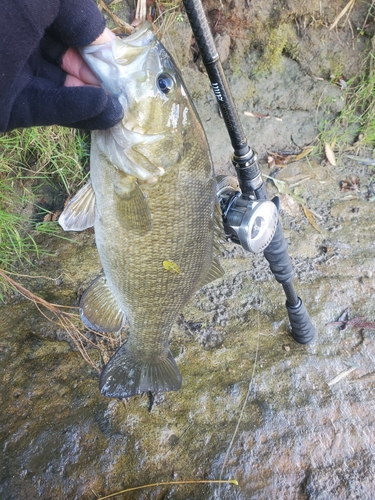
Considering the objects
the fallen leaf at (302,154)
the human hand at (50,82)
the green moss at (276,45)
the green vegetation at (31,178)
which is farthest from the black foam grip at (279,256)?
the green moss at (276,45)

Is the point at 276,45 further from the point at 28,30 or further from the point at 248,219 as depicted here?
the point at 28,30

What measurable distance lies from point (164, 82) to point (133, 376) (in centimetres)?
131

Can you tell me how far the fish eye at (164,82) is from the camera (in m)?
1.58

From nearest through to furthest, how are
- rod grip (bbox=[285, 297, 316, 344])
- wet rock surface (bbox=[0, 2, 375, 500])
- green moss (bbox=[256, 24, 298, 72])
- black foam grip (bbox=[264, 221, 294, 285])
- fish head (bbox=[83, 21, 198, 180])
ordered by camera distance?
fish head (bbox=[83, 21, 198, 180]) < wet rock surface (bbox=[0, 2, 375, 500]) < black foam grip (bbox=[264, 221, 294, 285]) < rod grip (bbox=[285, 297, 316, 344]) < green moss (bbox=[256, 24, 298, 72])

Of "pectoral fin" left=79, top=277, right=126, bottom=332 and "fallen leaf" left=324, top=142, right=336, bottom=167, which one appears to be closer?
"pectoral fin" left=79, top=277, right=126, bottom=332

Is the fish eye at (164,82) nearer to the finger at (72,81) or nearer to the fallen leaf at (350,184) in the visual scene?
the finger at (72,81)

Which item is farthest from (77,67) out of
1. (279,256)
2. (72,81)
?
(279,256)

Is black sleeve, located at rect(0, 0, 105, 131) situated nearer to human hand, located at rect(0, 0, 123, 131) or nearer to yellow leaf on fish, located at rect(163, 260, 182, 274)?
human hand, located at rect(0, 0, 123, 131)

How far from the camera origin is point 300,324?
2.45 metres

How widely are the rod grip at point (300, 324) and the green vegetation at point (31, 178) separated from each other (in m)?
1.77

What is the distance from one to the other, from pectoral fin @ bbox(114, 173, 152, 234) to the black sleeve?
18.2 inches

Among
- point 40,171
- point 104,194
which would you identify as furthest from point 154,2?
point 104,194

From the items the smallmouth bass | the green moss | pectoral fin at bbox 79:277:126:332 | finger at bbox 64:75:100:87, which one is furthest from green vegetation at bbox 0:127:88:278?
the green moss

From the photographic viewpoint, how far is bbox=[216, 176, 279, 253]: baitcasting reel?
1761 mm
